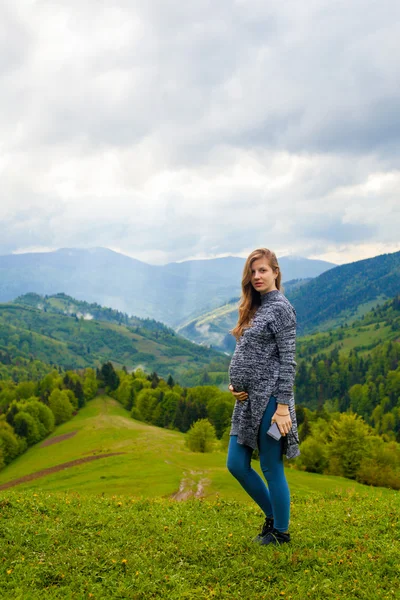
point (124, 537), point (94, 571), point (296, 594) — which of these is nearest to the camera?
point (296, 594)

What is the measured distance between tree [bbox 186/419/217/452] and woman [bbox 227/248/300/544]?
208 feet

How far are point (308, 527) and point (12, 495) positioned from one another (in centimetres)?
909

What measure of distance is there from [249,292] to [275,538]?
5.13 metres

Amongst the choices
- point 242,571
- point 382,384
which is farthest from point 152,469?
point 382,384

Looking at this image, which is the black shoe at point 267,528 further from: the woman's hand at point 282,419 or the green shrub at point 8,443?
the green shrub at point 8,443

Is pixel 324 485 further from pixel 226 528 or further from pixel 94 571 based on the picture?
pixel 94 571

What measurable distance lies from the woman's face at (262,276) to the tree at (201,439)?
65.3 metres

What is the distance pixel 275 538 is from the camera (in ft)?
26.8

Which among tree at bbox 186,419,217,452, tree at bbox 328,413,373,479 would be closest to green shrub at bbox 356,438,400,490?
tree at bbox 328,413,373,479

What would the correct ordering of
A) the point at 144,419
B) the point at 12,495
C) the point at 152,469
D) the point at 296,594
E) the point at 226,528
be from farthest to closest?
the point at 144,419 < the point at 152,469 < the point at 12,495 < the point at 226,528 < the point at 296,594

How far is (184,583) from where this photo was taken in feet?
23.0

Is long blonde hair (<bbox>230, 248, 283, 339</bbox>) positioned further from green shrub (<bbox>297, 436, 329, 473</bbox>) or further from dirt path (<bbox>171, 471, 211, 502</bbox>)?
green shrub (<bbox>297, 436, 329, 473</bbox>)

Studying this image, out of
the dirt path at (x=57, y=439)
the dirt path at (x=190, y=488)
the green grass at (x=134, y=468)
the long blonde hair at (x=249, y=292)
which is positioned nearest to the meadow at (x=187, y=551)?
the long blonde hair at (x=249, y=292)

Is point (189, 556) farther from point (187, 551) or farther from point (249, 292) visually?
point (249, 292)
